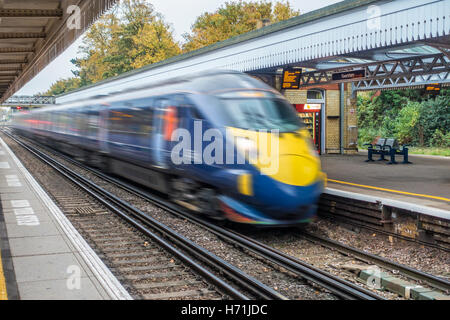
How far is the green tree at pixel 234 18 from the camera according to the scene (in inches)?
2030

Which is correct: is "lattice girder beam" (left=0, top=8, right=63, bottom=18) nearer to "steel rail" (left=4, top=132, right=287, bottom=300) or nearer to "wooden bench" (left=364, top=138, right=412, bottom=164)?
"steel rail" (left=4, top=132, right=287, bottom=300)

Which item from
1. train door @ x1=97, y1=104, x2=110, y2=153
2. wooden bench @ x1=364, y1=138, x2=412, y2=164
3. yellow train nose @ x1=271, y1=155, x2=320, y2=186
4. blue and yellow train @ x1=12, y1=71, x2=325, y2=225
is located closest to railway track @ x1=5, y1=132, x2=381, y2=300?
blue and yellow train @ x1=12, y1=71, x2=325, y2=225

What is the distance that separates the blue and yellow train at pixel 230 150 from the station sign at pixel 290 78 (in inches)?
245

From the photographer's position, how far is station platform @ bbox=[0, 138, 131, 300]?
201 inches

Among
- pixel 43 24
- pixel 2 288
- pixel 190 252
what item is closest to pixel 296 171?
pixel 190 252

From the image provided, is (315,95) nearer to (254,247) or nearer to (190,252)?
(254,247)

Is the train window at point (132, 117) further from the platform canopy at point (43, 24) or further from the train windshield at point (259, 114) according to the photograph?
the train windshield at point (259, 114)

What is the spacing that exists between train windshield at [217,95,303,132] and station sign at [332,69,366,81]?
348 inches

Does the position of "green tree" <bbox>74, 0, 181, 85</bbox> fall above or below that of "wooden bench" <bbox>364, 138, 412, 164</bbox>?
above

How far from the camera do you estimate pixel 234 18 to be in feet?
181

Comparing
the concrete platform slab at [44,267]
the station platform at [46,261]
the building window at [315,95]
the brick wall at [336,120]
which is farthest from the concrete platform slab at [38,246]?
the brick wall at [336,120]
